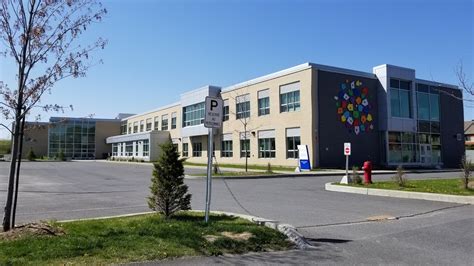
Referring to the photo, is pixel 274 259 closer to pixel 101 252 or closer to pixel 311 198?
pixel 101 252

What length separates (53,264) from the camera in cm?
596

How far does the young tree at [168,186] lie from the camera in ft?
30.1

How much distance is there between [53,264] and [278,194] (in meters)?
11.4

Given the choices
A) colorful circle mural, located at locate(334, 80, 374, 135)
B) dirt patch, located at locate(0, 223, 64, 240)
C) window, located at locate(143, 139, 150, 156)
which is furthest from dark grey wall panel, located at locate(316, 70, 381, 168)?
window, located at locate(143, 139, 150, 156)

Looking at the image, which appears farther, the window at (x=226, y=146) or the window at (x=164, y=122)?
the window at (x=164, y=122)

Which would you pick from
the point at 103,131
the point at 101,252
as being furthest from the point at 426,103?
the point at 103,131

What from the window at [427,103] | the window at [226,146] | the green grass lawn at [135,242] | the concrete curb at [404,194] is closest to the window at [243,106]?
the window at [226,146]

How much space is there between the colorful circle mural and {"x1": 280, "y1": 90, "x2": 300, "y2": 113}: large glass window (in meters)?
3.43

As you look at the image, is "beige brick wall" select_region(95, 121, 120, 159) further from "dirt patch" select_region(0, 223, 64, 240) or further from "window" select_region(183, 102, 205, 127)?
"dirt patch" select_region(0, 223, 64, 240)

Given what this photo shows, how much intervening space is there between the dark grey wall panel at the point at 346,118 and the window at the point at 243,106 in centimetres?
1069

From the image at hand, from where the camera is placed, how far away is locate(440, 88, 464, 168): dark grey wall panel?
153 ft

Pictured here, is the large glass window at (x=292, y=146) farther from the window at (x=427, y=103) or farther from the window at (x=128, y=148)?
the window at (x=128, y=148)

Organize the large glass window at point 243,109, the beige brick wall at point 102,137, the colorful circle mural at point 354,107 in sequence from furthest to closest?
the beige brick wall at point 102,137 → the large glass window at point 243,109 → the colorful circle mural at point 354,107

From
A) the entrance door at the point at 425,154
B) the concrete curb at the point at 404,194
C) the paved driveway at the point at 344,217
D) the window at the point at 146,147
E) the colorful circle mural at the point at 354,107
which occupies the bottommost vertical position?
the paved driveway at the point at 344,217
